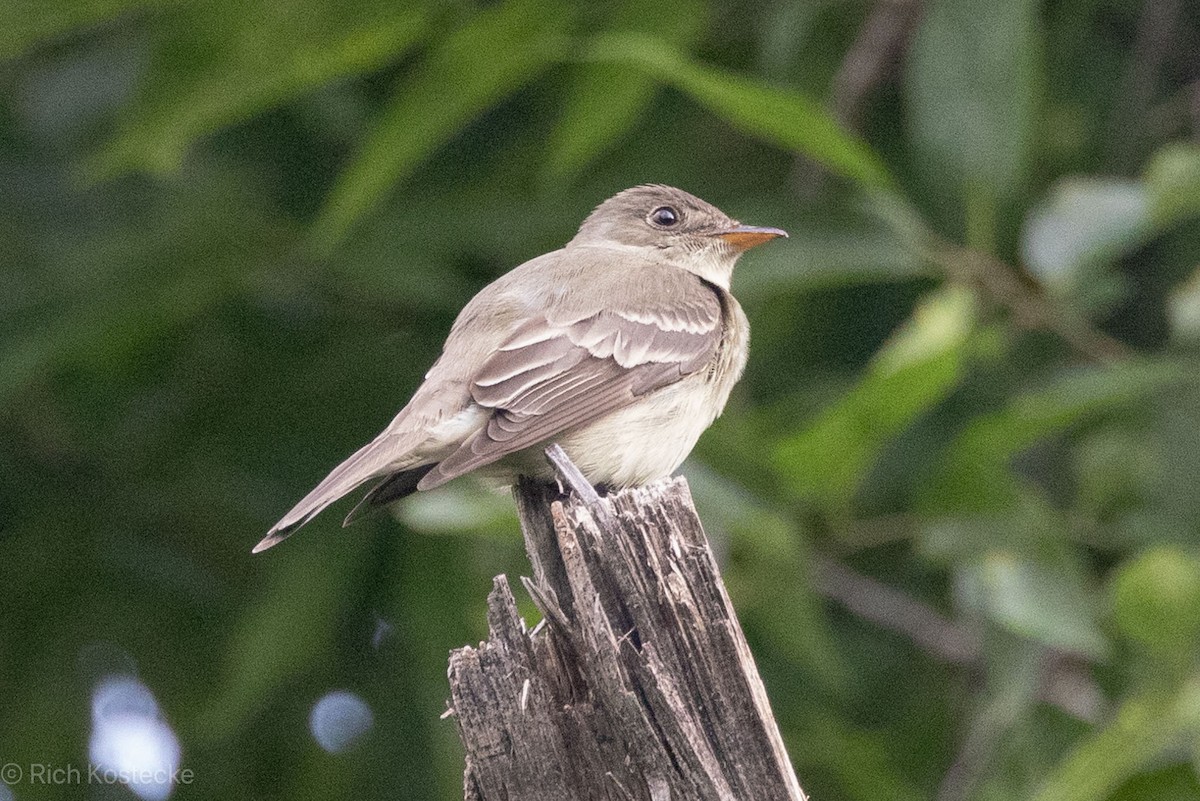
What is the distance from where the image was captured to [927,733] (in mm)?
6762

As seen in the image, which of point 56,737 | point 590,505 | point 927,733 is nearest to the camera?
point 590,505

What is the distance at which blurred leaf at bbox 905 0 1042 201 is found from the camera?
558 cm

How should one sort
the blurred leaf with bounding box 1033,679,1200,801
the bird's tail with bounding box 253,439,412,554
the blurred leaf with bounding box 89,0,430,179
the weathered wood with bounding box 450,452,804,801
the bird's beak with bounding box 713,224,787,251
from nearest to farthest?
the weathered wood with bounding box 450,452,804,801 < the bird's tail with bounding box 253,439,412,554 < the blurred leaf with bounding box 1033,679,1200,801 < the blurred leaf with bounding box 89,0,430,179 < the bird's beak with bounding box 713,224,787,251

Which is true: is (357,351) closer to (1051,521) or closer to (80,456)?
(80,456)

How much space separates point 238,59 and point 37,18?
62 cm

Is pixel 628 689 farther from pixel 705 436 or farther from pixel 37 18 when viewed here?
pixel 37 18

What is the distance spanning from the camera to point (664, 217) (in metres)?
6.05

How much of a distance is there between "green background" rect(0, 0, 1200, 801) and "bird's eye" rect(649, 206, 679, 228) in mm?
292

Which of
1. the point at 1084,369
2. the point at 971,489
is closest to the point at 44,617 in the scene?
the point at 971,489

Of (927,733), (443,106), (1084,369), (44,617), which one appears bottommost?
(927,733)

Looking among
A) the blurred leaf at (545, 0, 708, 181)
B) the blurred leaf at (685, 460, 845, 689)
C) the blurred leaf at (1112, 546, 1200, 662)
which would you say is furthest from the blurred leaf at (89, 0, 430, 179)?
the blurred leaf at (1112, 546, 1200, 662)

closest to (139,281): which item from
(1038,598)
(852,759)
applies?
(852,759)

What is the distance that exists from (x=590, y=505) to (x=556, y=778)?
0.56m

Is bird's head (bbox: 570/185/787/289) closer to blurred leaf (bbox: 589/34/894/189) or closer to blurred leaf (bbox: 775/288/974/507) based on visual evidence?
blurred leaf (bbox: 589/34/894/189)
